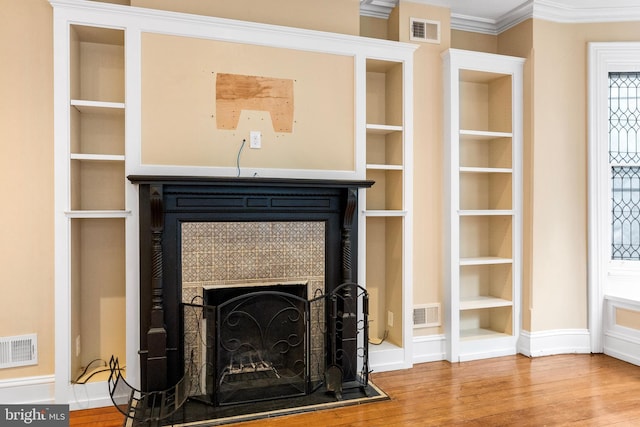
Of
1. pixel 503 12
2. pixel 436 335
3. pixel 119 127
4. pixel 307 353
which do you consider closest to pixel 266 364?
pixel 307 353

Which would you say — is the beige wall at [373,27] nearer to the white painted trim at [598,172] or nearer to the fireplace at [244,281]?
the fireplace at [244,281]

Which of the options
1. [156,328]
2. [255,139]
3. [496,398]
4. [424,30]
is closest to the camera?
[156,328]

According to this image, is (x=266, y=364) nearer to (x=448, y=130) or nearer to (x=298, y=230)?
(x=298, y=230)

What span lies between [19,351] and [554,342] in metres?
4.09

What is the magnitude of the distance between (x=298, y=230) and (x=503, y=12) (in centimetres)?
271

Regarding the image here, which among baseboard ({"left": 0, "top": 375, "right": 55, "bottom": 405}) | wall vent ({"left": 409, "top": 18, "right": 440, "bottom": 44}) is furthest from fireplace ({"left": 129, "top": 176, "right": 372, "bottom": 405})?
wall vent ({"left": 409, "top": 18, "right": 440, "bottom": 44})

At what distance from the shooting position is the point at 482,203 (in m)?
4.10

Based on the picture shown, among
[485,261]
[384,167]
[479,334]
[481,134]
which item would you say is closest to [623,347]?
[479,334]

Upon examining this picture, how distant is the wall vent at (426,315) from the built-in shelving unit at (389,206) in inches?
7.1

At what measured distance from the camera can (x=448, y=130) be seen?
144 inches

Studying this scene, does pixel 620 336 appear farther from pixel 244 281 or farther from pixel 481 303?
pixel 244 281

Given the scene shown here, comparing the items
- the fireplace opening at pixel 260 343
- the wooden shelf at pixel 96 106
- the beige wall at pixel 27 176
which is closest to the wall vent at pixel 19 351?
the beige wall at pixel 27 176

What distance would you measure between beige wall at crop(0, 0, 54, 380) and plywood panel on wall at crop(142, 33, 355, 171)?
637 millimetres

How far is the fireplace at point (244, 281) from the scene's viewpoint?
2734 millimetres
